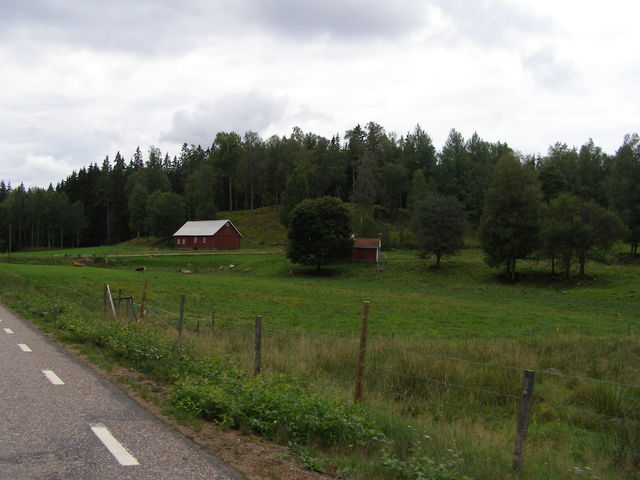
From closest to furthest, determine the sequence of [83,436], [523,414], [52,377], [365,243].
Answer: [523,414]
[83,436]
[52,377]
[365,243]

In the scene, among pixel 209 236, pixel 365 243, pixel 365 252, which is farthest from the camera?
pixel 209 236

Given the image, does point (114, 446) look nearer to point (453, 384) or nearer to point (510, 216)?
point (453, 384)

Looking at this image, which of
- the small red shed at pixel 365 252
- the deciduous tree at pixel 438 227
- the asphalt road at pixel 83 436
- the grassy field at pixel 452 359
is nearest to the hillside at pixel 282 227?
the small red shed at pixel 365 252

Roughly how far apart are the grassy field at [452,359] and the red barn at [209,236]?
48.7 meters

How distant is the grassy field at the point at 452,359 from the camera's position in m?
7.22

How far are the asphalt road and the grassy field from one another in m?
1.78

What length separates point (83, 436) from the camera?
6844 millimetres

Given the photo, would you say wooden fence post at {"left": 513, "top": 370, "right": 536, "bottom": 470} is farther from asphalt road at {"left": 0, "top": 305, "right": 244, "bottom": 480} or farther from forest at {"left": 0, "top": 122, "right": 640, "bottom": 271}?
forest at {"left": 0, "top": 122, "right": 640, "bottom": 271}

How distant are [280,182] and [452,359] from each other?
372 feet

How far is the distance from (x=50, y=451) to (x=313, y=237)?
2496 inches

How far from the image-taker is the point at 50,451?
6.27 metres

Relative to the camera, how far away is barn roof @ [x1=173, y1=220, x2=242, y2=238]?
98500 millimetres

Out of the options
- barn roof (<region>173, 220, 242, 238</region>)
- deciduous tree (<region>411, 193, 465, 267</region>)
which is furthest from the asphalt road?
barn roof (<region>173, 220, 242, 238</region>)

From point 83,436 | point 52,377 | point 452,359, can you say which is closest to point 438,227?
point 452,359
